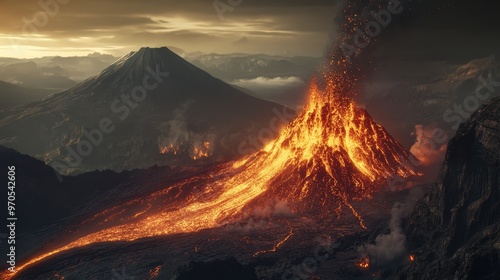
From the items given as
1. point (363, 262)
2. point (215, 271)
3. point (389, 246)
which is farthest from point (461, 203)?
point (215, 271)

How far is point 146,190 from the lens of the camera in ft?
438

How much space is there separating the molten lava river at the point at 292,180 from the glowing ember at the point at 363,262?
15263 millimetres

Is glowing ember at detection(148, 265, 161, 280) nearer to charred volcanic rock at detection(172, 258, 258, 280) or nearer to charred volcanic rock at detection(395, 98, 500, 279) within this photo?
charred volcanic rock at detection(172, 258, 258, 280)

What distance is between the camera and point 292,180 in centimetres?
10906

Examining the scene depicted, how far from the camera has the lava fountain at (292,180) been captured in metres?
101

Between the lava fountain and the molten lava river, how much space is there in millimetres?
203

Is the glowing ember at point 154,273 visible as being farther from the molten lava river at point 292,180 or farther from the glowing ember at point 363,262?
the glowing ember at point 363,262

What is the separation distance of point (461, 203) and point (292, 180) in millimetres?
45000

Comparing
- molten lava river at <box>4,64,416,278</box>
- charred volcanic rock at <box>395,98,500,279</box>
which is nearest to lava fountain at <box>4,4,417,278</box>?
molten lava river at <box>4,64,416,278</box>

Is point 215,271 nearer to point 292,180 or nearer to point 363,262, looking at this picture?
point 363,262

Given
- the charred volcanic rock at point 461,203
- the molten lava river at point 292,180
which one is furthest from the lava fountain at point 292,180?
the charred volcanic rock at point 461,203

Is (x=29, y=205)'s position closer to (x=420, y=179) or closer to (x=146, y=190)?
(x=146, y=190)

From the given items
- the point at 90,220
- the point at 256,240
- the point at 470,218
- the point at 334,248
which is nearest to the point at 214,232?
the point at 256,240

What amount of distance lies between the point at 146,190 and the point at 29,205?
96.2 ft
